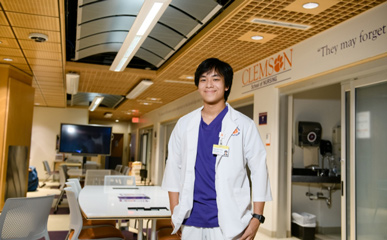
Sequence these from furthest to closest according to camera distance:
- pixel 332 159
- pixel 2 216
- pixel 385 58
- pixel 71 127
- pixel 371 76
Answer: pixel 71 127, pixel 332 159, pixel 371 76, pixel 385 58, pixel 2 216

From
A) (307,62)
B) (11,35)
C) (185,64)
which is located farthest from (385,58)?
(11,35)

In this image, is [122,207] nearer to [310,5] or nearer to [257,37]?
[310,5]

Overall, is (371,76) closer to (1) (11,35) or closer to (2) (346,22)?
(2) (346,22)

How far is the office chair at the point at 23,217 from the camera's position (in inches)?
129

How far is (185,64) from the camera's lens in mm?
7914

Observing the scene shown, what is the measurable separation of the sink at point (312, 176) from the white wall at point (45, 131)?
12.5 metres

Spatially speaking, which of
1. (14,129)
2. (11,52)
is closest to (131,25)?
(11,52)

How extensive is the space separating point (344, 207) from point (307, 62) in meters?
2.15

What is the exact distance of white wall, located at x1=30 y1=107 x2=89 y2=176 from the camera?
16.8 meters

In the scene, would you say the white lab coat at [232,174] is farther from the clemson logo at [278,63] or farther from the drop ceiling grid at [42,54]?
the drop ceiling grid at [42,54]

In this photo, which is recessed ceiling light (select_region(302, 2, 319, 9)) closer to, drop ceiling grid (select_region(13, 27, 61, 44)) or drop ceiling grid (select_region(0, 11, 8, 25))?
drop ceiling grid (select_region(13, 27, 61, 44))

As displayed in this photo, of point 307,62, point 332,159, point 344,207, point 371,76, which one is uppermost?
point 307,62

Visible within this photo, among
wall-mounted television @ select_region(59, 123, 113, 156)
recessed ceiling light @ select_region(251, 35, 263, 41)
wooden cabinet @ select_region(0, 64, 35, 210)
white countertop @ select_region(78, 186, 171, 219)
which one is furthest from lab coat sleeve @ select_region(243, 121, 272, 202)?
wall-mounted television @ select_region(59, 123, 113, 156)

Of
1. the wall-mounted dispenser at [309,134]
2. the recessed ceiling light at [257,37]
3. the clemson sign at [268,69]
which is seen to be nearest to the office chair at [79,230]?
the recessed ceiling light at [257,37]
